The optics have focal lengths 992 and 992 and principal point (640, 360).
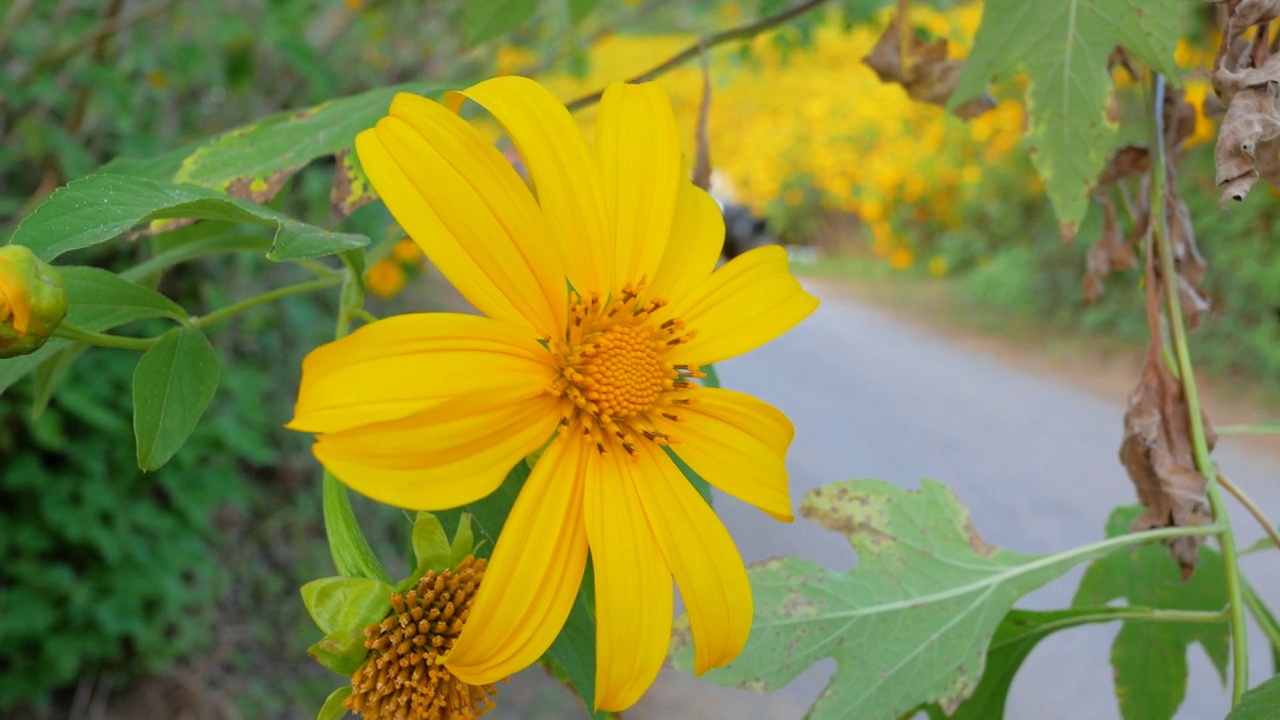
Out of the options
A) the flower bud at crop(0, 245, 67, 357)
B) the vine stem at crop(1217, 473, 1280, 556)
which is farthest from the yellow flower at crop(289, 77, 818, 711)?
the vine stem at crop(1217, 473, 1280, 556)

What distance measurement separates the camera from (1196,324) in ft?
2.02

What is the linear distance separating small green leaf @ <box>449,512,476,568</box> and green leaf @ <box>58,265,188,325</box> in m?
0.15

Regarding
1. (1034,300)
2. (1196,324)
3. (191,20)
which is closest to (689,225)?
(1196,324)

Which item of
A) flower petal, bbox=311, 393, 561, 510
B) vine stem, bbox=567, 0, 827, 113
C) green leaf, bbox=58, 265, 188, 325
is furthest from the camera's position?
vine stem, bbox=567, 0, 827, 113

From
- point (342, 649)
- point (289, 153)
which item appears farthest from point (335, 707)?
point (289, 153)

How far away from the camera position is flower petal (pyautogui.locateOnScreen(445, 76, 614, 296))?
0.34 m

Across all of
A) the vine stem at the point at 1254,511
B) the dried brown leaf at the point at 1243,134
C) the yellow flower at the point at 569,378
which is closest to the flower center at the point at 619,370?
the yellow flower at the point at 569,378

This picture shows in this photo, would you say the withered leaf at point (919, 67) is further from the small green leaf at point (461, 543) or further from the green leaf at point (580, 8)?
the small green leaf at point (461, 543)

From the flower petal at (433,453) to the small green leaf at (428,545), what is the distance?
0.15 ft

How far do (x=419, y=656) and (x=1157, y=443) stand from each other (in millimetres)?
418

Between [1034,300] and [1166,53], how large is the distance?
4.11m

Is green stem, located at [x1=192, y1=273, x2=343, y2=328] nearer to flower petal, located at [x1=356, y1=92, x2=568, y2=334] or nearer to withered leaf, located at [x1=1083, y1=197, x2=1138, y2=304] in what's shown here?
flower petal, located at [x1=356, y1=92, x2=568, y2=334]

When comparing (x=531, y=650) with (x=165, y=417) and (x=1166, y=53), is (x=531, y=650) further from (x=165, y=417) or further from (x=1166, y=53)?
(x=1166, y=53)

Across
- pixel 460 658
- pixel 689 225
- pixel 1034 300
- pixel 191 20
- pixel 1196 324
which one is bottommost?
pixel 460 658
